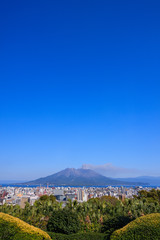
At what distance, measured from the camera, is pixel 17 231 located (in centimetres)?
579

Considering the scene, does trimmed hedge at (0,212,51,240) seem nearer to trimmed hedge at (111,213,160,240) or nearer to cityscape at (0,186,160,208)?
trimmed hedge at (111,213,160,240)

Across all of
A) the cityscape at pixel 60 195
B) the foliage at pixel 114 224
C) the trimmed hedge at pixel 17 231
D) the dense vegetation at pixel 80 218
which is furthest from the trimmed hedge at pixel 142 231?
the cityscape at pixel 60 195

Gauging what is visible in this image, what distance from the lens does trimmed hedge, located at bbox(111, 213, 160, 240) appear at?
566 centimetres

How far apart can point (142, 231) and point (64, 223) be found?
11.6ft

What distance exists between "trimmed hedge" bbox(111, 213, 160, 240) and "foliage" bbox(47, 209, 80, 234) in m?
2.62

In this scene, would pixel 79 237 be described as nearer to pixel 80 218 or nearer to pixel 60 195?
pixel 80 218

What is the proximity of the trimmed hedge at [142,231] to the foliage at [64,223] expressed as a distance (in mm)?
2625

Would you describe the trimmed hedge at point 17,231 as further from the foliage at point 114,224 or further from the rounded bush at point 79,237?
the foliage at point 114,224

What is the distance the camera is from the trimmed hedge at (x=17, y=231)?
5.58 meters

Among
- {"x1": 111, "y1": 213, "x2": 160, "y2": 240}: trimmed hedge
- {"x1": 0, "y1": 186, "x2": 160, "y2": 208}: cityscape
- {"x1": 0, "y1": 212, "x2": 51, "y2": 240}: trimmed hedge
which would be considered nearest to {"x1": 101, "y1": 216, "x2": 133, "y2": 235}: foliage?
{"x1": 111, "y1": 213, "x2": 160, "y2": 240}: trimmed hedge

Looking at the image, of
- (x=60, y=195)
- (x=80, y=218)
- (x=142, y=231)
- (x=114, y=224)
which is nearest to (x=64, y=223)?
(x=80, y=218)

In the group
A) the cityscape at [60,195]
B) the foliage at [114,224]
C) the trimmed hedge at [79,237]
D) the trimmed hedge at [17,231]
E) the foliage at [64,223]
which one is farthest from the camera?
the cityscape at [60,195]

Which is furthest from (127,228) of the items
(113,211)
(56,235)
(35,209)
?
(35,209)

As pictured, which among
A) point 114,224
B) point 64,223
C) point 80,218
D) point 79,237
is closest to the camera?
point 79,237
